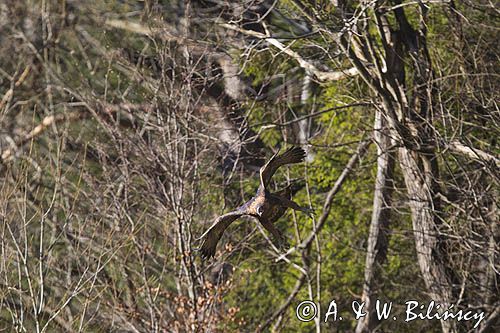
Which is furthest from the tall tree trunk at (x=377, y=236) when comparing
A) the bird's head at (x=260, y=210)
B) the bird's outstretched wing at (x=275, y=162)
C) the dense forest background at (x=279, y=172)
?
the bird's head at (x=260, y=210)

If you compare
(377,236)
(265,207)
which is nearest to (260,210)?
(265,207)

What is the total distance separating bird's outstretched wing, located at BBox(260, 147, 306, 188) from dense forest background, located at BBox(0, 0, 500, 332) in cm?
254

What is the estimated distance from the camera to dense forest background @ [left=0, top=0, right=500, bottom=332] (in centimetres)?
811

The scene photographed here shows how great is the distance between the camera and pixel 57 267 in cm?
965

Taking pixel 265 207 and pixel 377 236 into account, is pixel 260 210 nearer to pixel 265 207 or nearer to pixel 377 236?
pixel 265 207

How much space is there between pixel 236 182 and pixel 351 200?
1447 millimetres

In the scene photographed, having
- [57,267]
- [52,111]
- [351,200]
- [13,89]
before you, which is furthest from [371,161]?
[13,89]

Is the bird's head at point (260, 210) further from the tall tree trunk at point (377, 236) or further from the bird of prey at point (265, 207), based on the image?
the tall tree trunk at point (377, 236)

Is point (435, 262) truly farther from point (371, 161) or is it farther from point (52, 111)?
point (52, 111)

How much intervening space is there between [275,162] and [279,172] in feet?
20.2

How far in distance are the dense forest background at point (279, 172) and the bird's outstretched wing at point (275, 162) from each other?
254cm

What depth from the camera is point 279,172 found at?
10539 millimetres

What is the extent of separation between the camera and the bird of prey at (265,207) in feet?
14.0

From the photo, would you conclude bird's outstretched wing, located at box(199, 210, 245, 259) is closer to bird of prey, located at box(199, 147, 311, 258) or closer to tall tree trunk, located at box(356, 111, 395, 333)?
bird of prey, located at box(199, 147, 311, 258)
